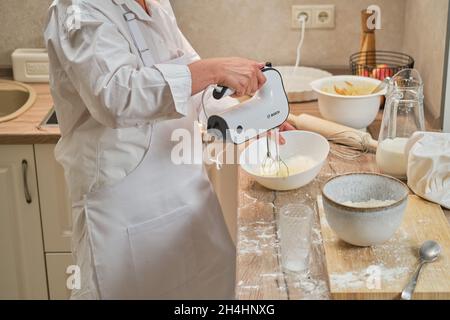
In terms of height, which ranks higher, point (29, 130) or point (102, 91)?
point (102, 91)

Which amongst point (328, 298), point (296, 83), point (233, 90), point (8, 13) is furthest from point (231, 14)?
point (328, 298)

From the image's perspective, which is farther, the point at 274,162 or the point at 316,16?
the point at 316,16

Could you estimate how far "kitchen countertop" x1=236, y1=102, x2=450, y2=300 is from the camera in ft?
4.22

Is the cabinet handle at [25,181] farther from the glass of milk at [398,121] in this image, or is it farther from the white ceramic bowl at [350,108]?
the glass of milk at [398,121]

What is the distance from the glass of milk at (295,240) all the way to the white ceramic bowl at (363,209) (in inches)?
1.9

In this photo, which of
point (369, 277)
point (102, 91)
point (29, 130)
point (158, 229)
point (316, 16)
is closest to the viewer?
point (369, 277)

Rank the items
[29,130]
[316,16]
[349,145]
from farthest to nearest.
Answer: [316,16] < [29,130] < [349,145]

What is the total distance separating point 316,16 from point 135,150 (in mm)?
1100

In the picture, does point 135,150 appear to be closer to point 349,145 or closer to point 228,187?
point 349,145

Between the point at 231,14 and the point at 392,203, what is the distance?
1349 mm

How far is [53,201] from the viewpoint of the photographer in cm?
223

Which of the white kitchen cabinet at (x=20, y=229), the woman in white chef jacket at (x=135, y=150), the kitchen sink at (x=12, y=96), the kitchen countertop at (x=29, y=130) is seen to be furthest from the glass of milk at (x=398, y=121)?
the kitchen sink at (x=12, y=96)

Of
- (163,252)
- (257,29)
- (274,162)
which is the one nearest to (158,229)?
(163,252)
